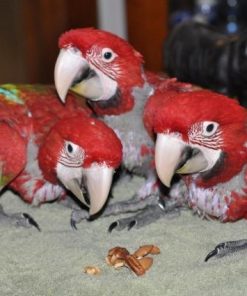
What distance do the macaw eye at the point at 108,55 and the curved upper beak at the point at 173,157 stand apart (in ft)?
0.87

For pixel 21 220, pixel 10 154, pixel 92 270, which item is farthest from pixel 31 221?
pixel 92 270

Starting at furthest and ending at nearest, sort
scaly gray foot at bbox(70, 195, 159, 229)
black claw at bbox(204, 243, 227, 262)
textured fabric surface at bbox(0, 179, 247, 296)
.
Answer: scaly gray foot at bbox(70, 195, 159, 229)
black claw at bbox(204, 243, 227, 262)
textured fabric surface at bbox(0, 179, 247, 296)

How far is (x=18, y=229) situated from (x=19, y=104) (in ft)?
1.00

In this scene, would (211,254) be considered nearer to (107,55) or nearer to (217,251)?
(217,251)

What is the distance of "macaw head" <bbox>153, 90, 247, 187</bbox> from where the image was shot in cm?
122

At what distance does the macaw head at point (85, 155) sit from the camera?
4.23ft

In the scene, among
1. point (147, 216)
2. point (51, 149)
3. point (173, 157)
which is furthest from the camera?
point (147, 216)

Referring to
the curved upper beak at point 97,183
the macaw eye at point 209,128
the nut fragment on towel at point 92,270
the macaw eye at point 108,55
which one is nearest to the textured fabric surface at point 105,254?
the nut fragment on towel at point 92,270

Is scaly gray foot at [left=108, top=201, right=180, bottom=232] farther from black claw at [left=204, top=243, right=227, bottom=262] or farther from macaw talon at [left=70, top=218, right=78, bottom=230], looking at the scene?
black claw at [left=204, top=243, right=227, bottom=262]

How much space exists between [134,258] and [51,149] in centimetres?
30

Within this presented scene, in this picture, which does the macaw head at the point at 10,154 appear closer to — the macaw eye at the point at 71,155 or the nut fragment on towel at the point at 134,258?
the macaw eye at the point at 71,155

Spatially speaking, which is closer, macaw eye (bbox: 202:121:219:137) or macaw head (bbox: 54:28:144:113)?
macaw eye (bbox: 202:121:219:137)

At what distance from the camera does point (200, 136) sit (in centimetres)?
125

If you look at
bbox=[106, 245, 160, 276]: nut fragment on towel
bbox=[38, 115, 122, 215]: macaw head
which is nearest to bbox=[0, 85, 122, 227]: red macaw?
bbox=[38, 115, 122, 215]: macaw head
